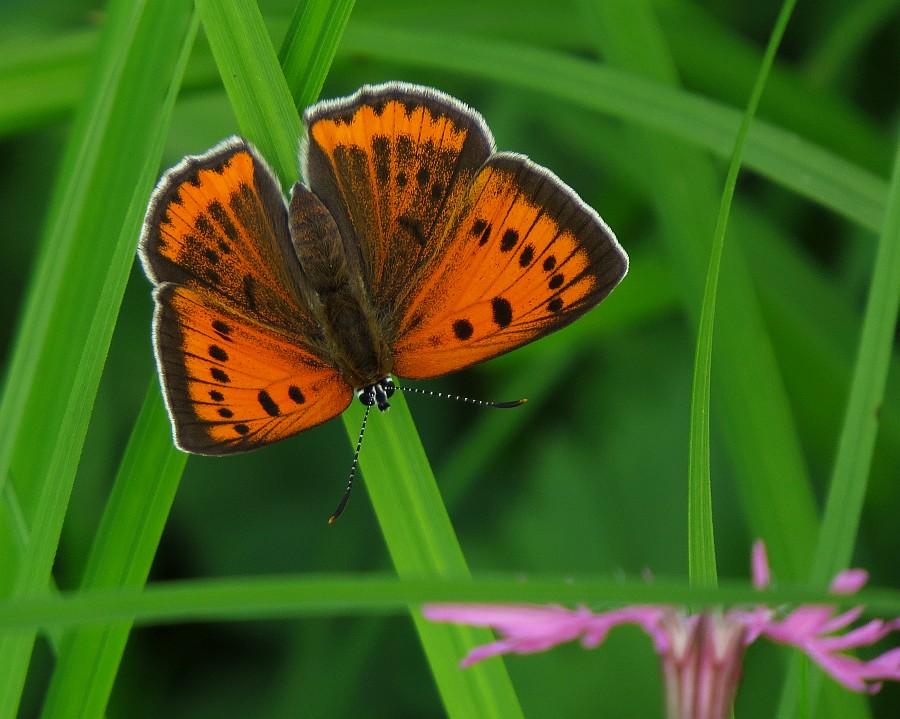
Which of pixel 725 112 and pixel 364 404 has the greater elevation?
pixel 725 112

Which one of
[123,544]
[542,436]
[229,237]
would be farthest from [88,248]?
[542,436]

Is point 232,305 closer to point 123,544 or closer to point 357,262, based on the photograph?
point 357,262

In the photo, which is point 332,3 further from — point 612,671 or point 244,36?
point 612,671

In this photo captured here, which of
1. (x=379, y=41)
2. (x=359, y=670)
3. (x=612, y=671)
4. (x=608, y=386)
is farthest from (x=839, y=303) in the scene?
(x=359, y=670)

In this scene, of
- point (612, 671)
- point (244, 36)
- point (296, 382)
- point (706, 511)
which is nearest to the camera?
point (706, 511)

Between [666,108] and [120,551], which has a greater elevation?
[666,108]

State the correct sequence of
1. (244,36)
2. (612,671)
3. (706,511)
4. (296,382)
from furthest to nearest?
(612,671) → (296,382) → (244,36) → (706,511)
